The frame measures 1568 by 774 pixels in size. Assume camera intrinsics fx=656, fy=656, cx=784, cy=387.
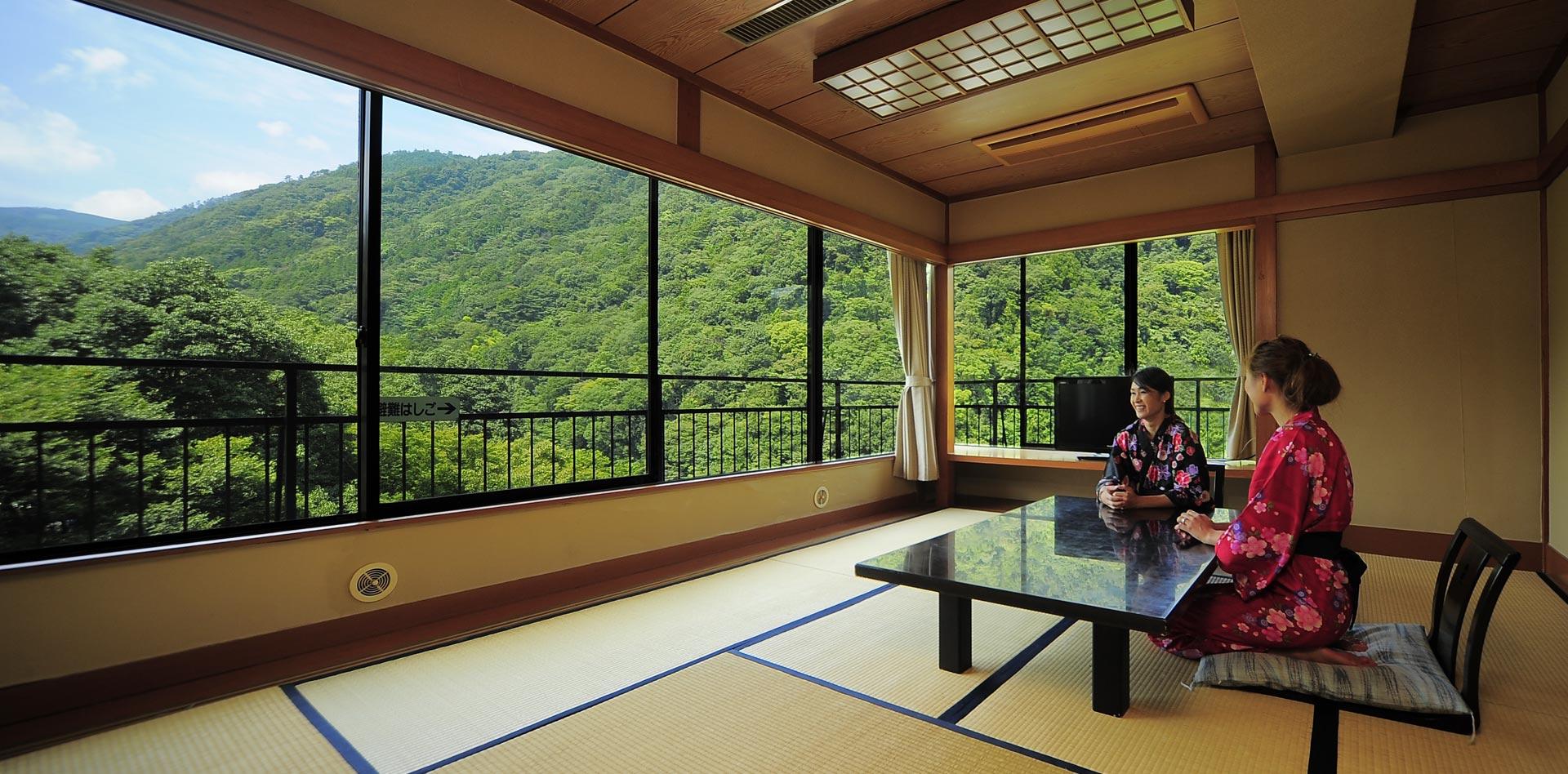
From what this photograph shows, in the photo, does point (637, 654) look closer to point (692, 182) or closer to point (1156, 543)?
point (1156, 543)

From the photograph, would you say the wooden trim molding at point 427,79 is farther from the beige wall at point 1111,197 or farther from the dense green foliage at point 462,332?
the beige wall at point 1111,197

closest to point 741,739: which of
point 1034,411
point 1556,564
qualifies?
point 1556,564

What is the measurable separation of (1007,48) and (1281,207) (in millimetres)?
2463

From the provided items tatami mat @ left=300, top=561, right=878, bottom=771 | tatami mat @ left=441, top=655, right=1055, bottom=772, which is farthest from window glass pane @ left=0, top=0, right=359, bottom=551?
tatami mat @ left=441, top=655, right=1055, bottom=772

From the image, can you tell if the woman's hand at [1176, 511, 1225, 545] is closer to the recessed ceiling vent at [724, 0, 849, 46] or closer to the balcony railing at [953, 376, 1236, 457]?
the recessed ceiling vent at [724, 0, 849, 46]

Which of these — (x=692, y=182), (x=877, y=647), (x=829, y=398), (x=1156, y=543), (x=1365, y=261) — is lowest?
(x=877, y=647)

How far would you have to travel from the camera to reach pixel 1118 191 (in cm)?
489

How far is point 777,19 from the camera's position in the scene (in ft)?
9.64

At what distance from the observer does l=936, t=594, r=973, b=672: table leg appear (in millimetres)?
2113

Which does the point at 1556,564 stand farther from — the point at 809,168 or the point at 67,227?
the point at 67,227

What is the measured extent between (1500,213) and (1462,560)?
298 centimetres

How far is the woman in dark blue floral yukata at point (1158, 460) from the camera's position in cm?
283

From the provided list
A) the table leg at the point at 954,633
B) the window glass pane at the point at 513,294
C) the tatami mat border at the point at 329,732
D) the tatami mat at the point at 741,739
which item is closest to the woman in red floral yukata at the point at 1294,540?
the table leg at the point at 954,633

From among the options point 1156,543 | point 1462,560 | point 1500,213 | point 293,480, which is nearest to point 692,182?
point 293,480
